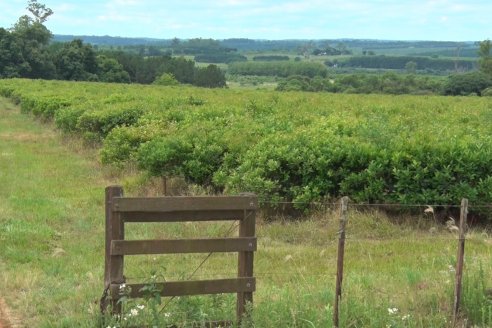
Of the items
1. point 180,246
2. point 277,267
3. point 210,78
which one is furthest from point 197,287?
point 210,78

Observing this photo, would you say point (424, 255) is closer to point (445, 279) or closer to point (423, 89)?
point (445, 279)

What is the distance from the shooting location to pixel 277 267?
796 centimetres

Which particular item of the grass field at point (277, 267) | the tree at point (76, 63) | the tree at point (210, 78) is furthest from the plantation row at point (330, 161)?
the tree at point (210, 78)

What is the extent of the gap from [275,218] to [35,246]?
3.51 meters

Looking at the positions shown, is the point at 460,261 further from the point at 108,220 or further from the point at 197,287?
the point at 108,220

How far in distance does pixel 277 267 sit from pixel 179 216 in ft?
9.97

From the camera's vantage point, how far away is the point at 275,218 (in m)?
10.1

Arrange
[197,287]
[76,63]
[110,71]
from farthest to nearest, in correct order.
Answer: [110,71] → [76,63] → [197,287]

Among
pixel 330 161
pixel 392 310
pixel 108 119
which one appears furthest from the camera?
pixel 108 119

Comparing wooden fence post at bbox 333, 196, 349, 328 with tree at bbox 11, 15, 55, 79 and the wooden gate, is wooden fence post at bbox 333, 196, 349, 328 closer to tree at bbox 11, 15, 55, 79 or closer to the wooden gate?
the wooden gate

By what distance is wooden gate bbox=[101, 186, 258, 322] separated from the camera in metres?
5.06

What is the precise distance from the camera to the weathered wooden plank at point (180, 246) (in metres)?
5.07

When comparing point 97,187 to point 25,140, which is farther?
point 25,140

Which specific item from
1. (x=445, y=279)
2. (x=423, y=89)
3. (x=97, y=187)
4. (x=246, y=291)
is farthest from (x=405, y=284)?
(x=423, y=89)
